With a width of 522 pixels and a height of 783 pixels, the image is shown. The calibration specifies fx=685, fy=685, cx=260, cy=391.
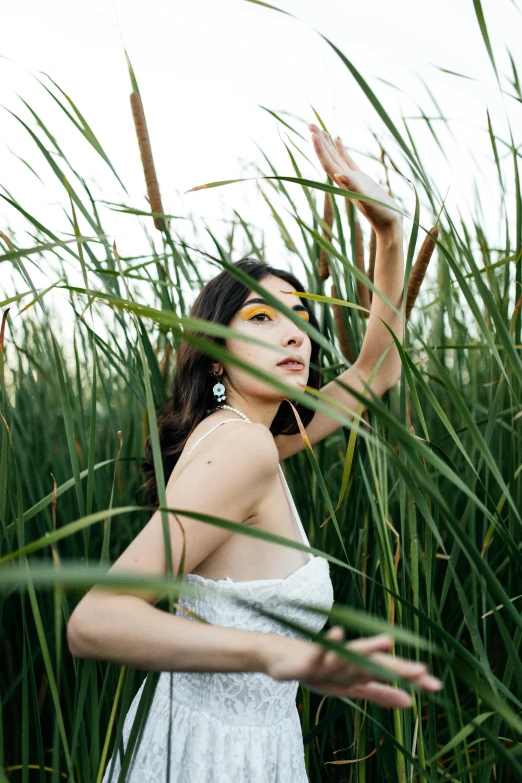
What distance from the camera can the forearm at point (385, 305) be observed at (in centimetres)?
149

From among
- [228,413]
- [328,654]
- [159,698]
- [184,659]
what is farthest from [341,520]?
[328,654]

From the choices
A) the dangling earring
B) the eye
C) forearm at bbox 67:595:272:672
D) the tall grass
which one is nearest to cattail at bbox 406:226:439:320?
the tall grass

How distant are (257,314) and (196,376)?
182 millimetres

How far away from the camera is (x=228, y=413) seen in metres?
1.32

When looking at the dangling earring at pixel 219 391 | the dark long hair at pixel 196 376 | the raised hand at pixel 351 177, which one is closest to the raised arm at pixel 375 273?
the raised hand at pixel 351 177

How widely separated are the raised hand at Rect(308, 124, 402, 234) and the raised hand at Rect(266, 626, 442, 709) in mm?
930

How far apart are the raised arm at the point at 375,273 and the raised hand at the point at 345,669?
31.5 inches

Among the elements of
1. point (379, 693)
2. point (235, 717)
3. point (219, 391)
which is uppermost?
point (219, 391)

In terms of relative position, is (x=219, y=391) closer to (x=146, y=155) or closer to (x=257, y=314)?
(x=257, y=314)

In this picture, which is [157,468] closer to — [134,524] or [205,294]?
[205,294]

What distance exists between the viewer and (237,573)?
1209mm

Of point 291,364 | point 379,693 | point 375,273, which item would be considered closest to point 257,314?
point 291,364

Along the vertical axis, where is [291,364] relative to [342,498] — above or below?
above

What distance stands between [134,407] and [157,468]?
1223 millimetres
